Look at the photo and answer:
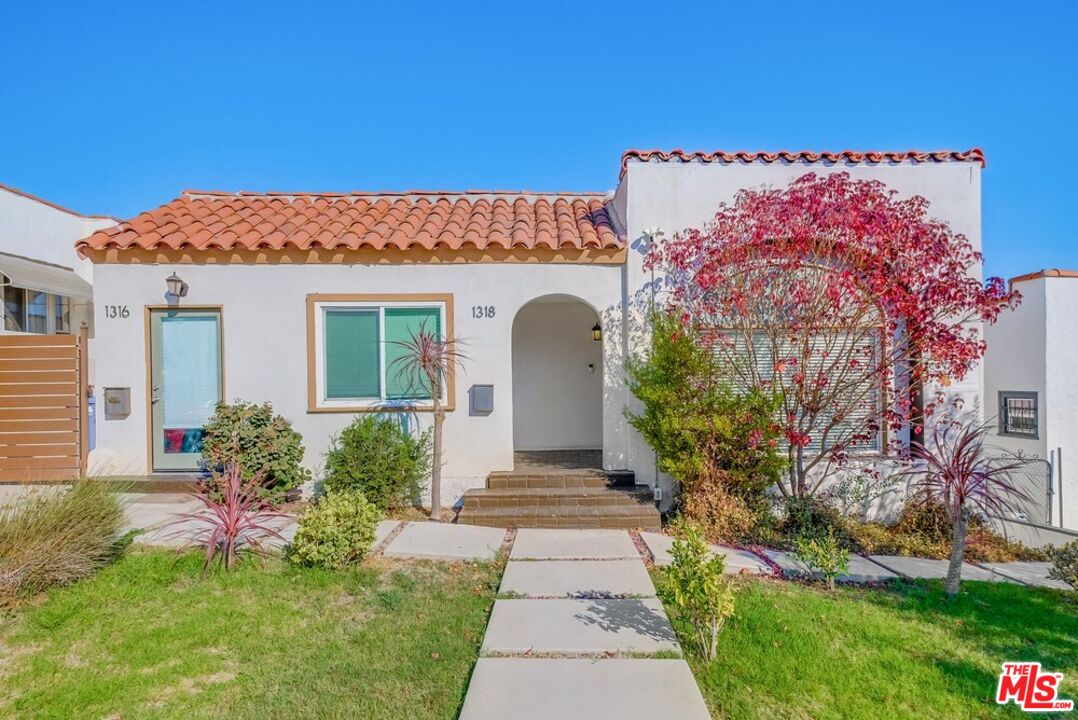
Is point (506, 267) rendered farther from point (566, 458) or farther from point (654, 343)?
point (566, 458)

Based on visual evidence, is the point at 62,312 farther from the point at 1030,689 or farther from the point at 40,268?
the point at 1030,689

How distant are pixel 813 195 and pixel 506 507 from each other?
23.1 ft

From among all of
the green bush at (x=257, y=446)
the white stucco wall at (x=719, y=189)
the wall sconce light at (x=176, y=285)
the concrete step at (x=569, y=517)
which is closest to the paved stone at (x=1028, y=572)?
the white stucco wall at (x=719, y=189)

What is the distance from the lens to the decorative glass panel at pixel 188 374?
10.0 metres

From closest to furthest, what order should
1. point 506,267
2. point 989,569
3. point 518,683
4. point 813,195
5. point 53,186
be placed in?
point 518,683, point 989,569, point 813,195, point 506,267, point 53,186

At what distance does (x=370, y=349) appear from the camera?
10023 millimetres

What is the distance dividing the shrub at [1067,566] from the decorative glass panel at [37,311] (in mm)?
20433

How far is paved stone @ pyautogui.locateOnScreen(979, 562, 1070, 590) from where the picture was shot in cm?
712

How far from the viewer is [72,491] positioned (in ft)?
21.5

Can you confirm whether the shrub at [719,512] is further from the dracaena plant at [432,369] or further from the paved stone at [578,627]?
the dracaena plant at [432,369]

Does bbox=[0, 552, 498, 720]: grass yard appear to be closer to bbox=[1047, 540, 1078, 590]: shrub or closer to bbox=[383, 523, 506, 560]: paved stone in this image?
bbox=[383, 523, 506, 560]: paved stone

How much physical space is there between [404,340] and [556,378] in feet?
13.1

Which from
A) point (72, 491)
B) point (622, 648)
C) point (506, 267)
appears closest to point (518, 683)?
point (622, 648)

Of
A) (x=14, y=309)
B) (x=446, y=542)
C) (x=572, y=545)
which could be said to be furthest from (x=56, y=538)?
(x=14, y=309)
